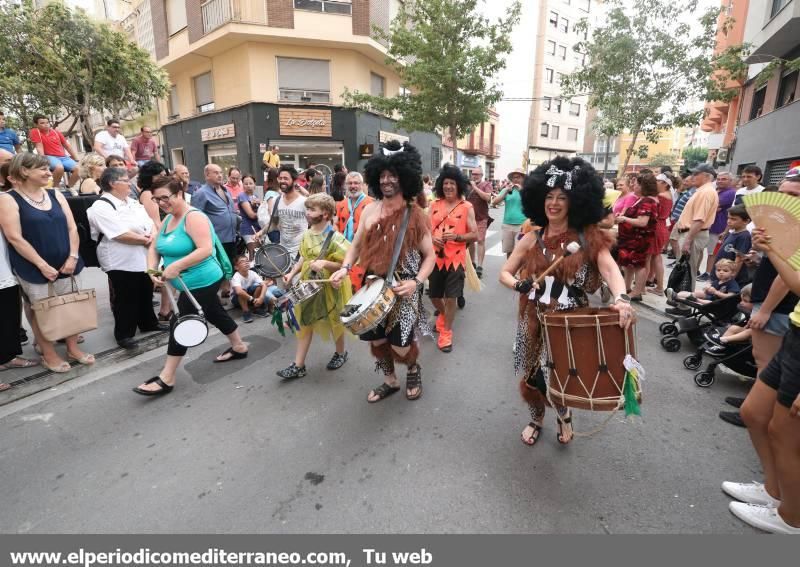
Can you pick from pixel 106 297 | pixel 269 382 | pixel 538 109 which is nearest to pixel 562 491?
pixel 269 382

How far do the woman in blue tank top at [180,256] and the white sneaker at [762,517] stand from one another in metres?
4.01

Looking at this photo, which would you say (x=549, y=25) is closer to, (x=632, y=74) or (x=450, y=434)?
(x=632, y=74)

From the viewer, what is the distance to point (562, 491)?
2.45 m

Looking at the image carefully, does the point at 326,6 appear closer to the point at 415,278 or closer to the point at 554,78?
the point at 415,278

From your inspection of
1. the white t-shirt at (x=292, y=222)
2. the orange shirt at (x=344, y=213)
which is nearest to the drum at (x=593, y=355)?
the orange shirt at (x=344, y=213)

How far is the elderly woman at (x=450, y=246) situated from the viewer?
15.5ft

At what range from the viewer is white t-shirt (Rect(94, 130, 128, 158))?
325 inches

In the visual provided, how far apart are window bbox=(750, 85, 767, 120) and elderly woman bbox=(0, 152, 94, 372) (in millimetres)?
→ 20205

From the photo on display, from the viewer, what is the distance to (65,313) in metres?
3.68

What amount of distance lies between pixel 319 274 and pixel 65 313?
7.51 feet

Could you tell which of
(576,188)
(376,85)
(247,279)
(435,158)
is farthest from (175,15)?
(576,188)

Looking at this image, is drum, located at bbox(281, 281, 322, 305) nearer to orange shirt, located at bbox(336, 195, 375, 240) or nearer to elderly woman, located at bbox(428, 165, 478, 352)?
elderly woman, located at bbox(428, 165, 478, 352)

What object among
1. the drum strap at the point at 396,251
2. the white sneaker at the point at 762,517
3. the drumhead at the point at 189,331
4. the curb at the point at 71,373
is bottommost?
the curb at the point at 71,373

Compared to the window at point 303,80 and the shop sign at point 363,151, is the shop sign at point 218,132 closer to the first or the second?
the window at point 303,80
